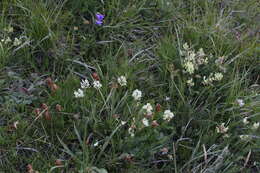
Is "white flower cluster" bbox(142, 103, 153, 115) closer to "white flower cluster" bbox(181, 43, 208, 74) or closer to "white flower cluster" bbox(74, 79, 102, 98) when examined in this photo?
"white flower cluster" bbox(74, 79, 102, 98)

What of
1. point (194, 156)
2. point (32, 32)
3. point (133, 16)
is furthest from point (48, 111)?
point (133, 16)

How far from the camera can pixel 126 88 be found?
8.37 ft

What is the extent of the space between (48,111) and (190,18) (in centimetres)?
143

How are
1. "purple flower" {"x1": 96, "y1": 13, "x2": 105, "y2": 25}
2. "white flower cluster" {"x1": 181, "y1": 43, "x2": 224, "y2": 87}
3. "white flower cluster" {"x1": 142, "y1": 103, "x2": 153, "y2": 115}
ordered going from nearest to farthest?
"white flower cluster" {"x1": 142, "y1": 103, "x2": 153, "y2": 115} < "white flower cluster" {"x1": 181, "y1": 43, "x2": 224, "y2": 87} < "purple flower" {"x1": 96, "y1": 13, "x2": 105, "y2": 25}

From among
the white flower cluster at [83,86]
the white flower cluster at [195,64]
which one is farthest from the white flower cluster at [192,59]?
the white flower cluster at [83,86]

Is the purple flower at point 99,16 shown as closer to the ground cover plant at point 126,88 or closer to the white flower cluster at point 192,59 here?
the ground cover plant at point 126,88

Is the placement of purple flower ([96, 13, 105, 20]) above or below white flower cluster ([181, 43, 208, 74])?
above

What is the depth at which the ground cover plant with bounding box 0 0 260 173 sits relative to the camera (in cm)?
223

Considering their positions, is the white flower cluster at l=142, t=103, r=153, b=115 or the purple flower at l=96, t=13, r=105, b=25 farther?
the purple flower at l=96, t=13, r=105, b=25

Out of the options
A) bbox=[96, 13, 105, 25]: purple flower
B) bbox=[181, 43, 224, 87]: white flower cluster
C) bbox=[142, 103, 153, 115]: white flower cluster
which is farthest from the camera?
bbox=[96, 13, 105, 25]: purple flower

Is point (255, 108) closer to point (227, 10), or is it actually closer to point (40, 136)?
point (227, 10)

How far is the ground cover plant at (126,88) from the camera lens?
223cm

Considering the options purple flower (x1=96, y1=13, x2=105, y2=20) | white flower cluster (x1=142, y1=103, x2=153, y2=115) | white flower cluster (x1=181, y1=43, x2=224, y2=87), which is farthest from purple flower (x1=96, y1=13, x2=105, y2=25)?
white flower cluster (x1=142, y1=103, x2=153, y2=115)

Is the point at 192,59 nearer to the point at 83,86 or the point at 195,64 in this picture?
the point at 195,64
